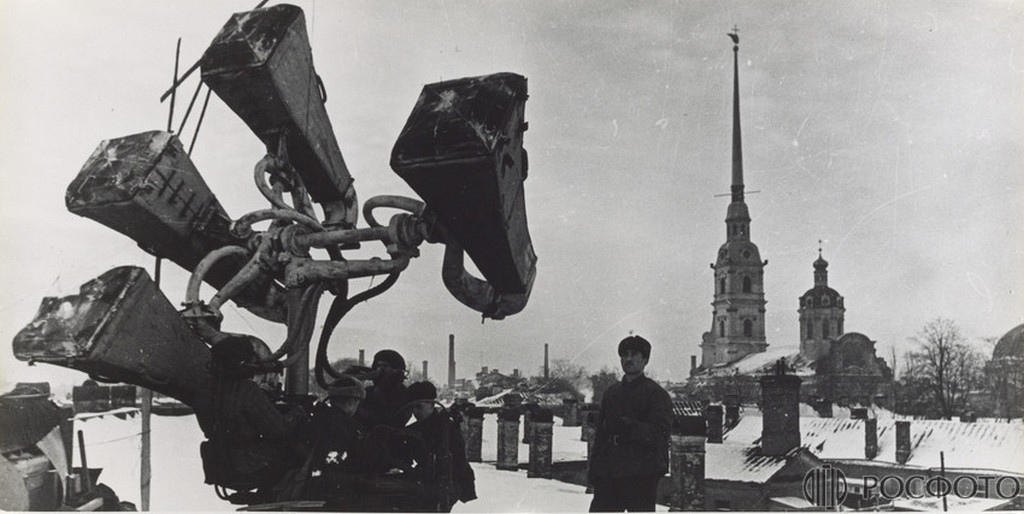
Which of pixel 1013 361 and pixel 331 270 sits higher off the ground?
pixel 331 270

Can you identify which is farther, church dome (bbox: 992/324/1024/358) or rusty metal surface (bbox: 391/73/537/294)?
church dome (bbox: 992/324/1024/358)

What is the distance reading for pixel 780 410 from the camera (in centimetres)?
1527

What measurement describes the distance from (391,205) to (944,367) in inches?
513

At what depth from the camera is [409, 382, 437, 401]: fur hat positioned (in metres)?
3.78

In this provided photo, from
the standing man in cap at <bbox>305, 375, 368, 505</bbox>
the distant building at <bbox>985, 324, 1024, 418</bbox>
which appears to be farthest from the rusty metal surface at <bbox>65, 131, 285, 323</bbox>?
the distant building at <bbox>985, 324, 1024, 418</bbox>

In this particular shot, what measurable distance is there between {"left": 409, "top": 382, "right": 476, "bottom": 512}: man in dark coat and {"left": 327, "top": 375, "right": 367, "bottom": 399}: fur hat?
27 cm

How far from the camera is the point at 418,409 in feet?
12.1

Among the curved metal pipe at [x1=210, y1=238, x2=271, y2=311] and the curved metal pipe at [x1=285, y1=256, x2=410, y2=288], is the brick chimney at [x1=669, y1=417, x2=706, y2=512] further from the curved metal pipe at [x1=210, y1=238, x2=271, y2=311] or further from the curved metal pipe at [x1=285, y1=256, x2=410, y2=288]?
the curved metal pipe at [x1=210, y1=238, x2=271, y2=311]


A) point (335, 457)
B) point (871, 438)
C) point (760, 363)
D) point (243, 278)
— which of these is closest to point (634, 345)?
point (335, 457)

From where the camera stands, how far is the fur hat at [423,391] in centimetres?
378

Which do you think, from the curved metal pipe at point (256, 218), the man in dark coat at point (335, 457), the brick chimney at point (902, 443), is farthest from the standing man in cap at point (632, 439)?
the brick chimney at point (902, 443)

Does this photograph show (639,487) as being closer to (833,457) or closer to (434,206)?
(434,206)

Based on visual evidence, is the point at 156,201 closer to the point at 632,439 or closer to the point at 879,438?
the point at 632,439

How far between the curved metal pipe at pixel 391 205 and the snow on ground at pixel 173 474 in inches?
53.9
